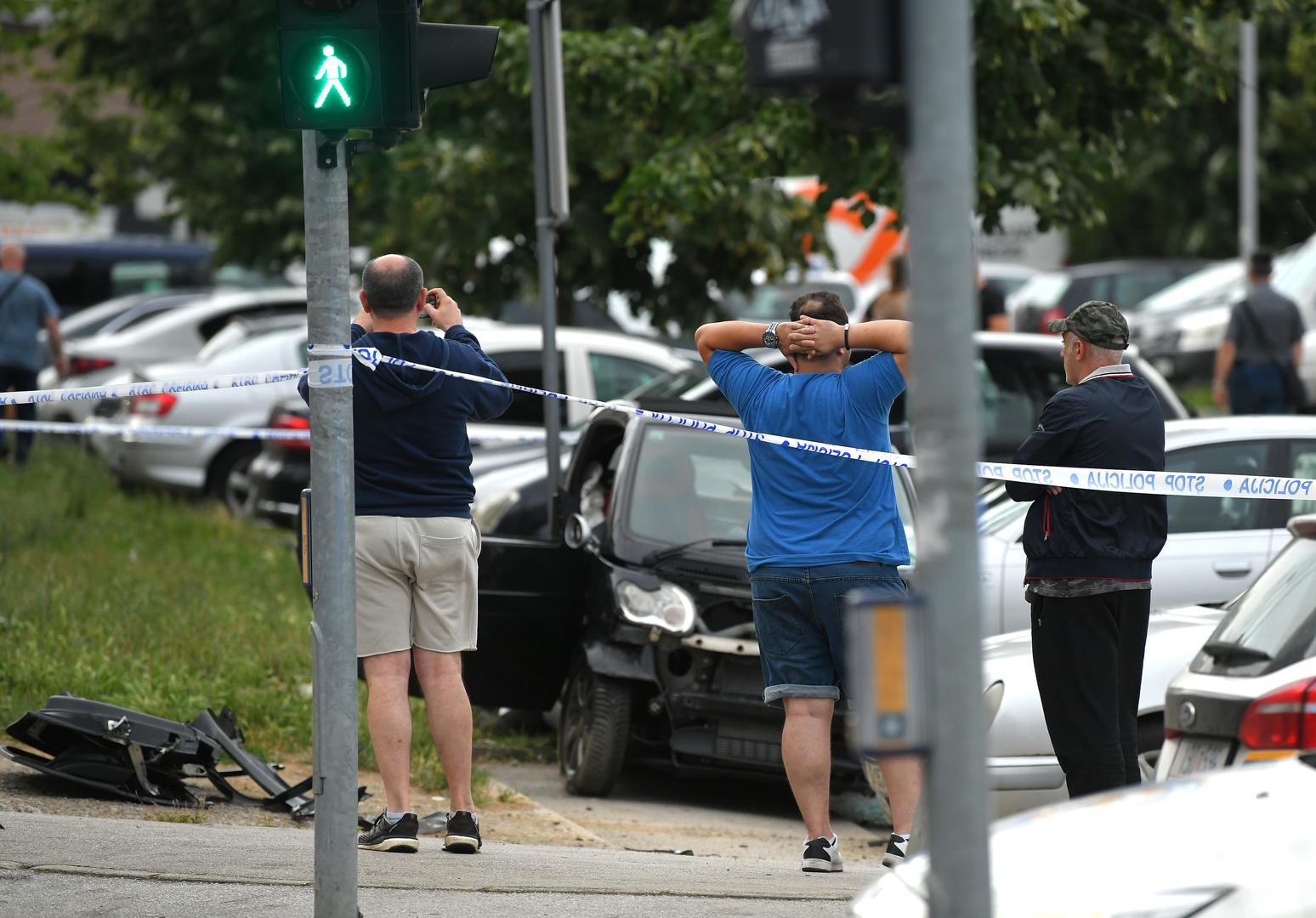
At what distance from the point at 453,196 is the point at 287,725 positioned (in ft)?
22.1

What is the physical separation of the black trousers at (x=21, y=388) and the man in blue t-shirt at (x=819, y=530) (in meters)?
10.5

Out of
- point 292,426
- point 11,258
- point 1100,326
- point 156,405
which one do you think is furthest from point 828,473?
point 11,258

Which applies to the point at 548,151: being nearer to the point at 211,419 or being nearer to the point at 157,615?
the point at 157,615

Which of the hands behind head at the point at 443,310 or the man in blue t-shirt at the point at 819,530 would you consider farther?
the hands behind head at the point at 443,310

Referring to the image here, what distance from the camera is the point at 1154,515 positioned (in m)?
5.84

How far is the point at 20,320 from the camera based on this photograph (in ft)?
50.1

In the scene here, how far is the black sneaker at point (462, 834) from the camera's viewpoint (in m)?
6.24

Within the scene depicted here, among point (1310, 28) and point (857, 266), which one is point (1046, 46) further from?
point (857, 266)

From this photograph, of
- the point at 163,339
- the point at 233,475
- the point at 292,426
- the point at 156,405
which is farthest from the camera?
the point at 163,339

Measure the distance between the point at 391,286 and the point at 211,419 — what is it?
897 centimetres

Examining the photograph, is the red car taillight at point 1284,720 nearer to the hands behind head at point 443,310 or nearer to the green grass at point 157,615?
the hands behind head at point 443,310

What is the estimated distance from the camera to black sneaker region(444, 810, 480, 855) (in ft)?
20.5

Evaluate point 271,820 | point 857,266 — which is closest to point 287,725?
point 271,820

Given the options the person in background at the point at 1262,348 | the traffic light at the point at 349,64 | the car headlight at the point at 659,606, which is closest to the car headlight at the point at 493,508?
the car headlight at the point at 659,606
